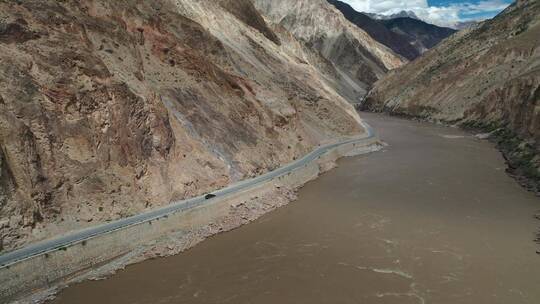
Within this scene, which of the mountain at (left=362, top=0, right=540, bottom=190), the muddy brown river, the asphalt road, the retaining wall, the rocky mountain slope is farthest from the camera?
the rocky mountain slope

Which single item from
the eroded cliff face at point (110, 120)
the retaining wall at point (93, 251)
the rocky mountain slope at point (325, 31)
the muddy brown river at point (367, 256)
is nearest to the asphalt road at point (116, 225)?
the retaining wall at point (93, 251)

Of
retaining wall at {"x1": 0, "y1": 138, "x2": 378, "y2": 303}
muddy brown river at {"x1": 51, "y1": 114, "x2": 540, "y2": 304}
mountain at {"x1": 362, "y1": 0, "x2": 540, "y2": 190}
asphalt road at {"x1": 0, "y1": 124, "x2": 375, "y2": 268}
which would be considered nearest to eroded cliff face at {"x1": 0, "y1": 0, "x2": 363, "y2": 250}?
asphalt road at {"x1": 0, "y1": 124, "x2": 375, "y2": 268}

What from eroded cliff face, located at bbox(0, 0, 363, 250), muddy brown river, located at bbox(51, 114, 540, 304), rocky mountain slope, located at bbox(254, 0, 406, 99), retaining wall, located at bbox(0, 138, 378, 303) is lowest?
muddy brown river, located at bbox(51, 114, 540, 304)

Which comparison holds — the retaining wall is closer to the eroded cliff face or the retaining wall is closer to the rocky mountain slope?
the eroded cliff face

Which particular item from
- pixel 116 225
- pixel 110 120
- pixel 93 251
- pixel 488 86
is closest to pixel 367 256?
pixel 116 225

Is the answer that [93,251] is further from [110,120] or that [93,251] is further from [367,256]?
[367,256]

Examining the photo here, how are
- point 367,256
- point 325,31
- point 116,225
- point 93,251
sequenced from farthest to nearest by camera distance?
1. point 325,31
2. point 116,225
3. point 367,256
4. point 93,251

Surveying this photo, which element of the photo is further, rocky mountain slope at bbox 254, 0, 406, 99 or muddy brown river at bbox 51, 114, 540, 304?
rocky mountain slope at bbox 254, 0, 406, 99
